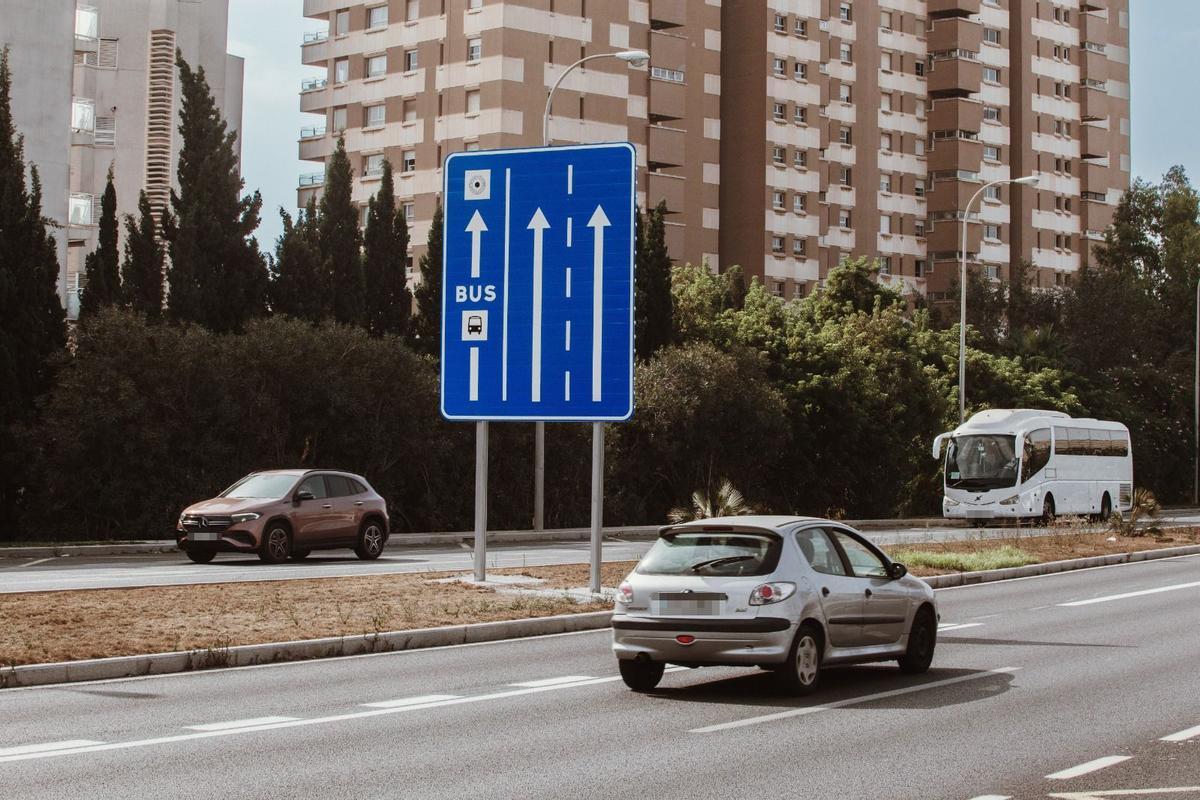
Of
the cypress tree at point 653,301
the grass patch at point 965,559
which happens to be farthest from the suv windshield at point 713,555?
the cypress tree at point 653,301

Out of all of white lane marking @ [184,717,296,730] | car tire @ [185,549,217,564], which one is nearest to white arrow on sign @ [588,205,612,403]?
car tire @ [185,549,217,564]

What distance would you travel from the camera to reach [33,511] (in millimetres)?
34969

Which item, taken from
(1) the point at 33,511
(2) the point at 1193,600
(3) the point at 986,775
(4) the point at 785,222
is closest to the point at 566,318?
(2) the point at 1193,600

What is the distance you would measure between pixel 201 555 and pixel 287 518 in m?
1.52

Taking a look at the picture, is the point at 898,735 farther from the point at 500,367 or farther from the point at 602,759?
the point at 500,367

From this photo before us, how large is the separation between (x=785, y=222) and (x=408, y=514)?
5199cm

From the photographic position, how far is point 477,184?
23047mm

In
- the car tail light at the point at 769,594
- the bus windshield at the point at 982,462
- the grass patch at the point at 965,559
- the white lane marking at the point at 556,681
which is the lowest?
the white lane marking at the point at 556,681

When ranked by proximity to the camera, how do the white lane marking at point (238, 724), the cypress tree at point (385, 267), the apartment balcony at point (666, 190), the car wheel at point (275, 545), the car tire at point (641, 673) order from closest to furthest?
the white lane marking at point (238, 724)
the car tire at point (641, 673)
the car wheel at point (275, 545)
the cypress tree at point (385, 267)
the apartment balcony at point (666, 190)

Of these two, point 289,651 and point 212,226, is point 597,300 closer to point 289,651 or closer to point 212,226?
point 289,651

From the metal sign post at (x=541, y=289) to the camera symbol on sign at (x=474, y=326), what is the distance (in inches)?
0.5

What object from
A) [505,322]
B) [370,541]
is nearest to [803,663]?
[505,322]

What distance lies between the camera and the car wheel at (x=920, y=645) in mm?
14273

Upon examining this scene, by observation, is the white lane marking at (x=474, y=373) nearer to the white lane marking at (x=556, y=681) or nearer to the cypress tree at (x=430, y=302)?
the white lane marking at (x=556, y=681)
